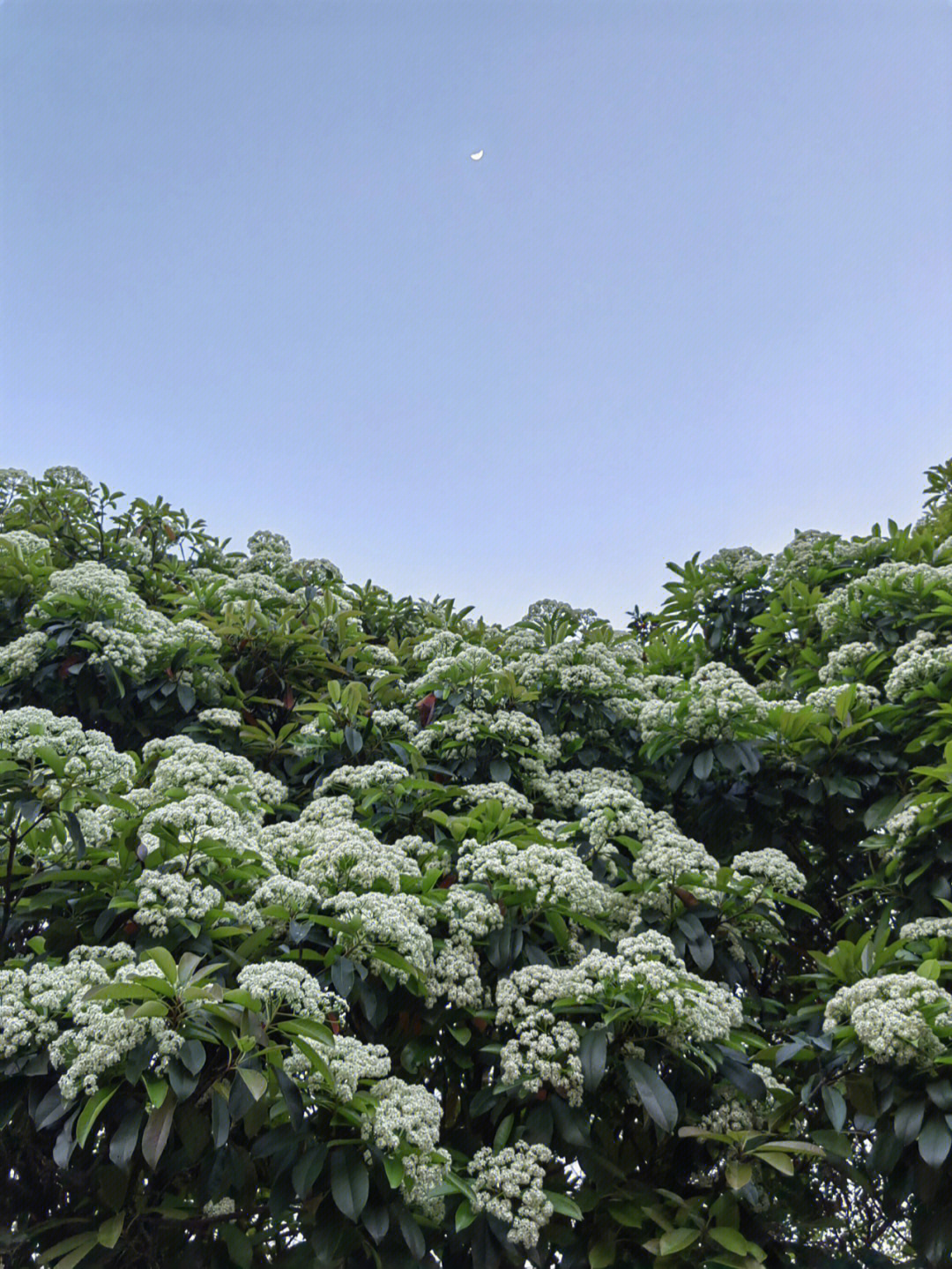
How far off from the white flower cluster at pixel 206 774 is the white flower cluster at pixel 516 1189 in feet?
6.03

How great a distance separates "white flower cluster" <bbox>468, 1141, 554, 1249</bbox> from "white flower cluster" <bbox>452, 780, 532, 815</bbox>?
1755 mm

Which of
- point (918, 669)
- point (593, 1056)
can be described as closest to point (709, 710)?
point (918, 669)

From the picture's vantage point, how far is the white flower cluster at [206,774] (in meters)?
4.78

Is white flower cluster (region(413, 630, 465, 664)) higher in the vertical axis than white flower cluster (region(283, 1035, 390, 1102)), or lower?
higher

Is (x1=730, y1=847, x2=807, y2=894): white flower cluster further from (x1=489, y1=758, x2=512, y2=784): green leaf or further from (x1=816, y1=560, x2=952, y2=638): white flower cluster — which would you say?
(x1=816, y1=560, x2=952, y2=638): white flower cluster

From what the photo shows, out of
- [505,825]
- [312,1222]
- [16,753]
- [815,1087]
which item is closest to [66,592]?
[16,753]

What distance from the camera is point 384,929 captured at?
384 cm

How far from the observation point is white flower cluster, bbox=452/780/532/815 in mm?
5211

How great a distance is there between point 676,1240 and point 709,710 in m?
2.66

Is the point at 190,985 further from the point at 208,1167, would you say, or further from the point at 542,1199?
the point at 542,1199

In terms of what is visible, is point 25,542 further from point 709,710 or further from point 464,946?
point 709,710

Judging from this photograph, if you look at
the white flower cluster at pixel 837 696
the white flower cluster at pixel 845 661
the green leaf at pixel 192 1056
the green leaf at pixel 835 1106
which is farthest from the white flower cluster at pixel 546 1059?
the white flower cluster at pixel 845 661

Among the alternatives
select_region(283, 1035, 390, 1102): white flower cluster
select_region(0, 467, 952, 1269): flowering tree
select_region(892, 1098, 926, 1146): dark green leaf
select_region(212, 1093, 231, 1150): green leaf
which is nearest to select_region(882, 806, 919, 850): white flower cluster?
select_region(0, 467, 952, 1269): flowering tree

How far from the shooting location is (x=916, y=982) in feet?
12.5
